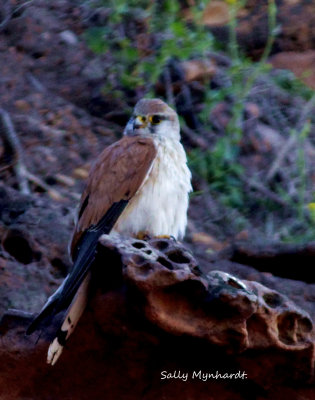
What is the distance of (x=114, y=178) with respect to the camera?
456 cm

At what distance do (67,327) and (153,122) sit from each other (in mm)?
1926

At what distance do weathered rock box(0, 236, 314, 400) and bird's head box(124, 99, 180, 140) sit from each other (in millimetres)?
1628

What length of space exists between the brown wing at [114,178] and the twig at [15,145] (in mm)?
914

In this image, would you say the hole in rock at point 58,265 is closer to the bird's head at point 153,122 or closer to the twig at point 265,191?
the bird's head at point 153,122

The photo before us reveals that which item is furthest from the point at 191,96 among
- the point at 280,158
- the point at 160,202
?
the point at 160,202

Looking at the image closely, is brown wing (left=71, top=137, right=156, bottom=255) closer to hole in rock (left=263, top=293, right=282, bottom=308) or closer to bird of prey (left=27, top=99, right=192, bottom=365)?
bird of prey (left=27, top=99, right=192, bottom=365)

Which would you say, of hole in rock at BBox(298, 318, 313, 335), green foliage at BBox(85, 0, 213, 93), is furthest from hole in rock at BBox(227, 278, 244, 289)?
green foliage at BBox(85, 0, 213, 93)

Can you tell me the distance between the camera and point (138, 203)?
15.0 ft

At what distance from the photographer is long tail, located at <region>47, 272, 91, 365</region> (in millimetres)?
3451

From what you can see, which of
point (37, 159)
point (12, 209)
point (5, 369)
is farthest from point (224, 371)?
point (37, 159)

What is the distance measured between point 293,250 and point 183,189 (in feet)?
2.07

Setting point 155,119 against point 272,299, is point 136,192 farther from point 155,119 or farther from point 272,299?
point 272,299

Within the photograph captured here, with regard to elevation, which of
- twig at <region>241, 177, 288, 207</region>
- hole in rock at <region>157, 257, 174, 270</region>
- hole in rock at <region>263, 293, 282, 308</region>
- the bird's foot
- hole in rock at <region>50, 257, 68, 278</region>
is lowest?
twig at <region>241, 177, 288, 207</region>

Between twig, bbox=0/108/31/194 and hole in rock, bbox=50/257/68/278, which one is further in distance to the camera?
twig, bbox=0/108/31/194
